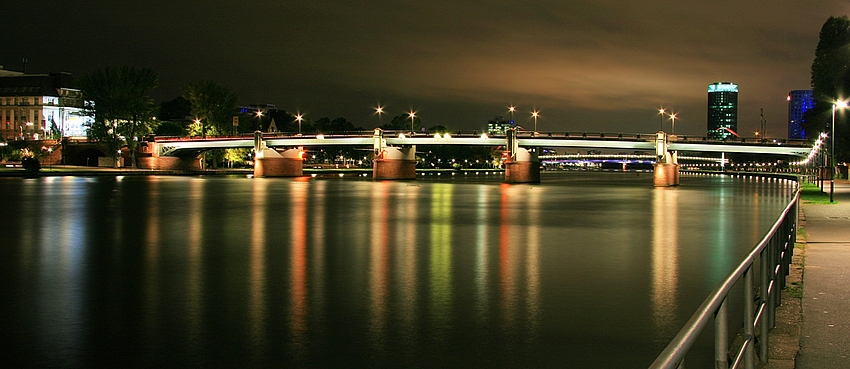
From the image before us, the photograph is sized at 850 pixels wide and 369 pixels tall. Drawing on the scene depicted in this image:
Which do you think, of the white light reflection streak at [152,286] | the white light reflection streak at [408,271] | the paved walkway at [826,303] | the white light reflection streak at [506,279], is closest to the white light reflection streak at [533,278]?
the white light reflection streak at [506,279]

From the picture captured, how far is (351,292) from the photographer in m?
16.6

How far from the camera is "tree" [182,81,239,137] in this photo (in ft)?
509

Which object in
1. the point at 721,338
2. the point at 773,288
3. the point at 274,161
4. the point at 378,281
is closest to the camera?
the point at 721,338

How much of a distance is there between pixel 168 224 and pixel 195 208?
12614 mm

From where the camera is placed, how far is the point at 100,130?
134 m

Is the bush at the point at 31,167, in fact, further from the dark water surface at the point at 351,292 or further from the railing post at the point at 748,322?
the railing post at the point at 748,322

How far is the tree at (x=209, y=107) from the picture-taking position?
509ft

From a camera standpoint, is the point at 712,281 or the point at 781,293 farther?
the point at 712,281

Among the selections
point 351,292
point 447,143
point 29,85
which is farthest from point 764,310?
point 29,85

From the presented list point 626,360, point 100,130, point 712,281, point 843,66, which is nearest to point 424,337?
point 626,360

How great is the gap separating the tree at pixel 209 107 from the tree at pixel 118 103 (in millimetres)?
16742

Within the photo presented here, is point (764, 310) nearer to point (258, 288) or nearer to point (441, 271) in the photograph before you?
point (258, 288)

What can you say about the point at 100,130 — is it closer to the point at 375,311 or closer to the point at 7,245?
the point at 7,245

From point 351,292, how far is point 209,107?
147820 millimetres
